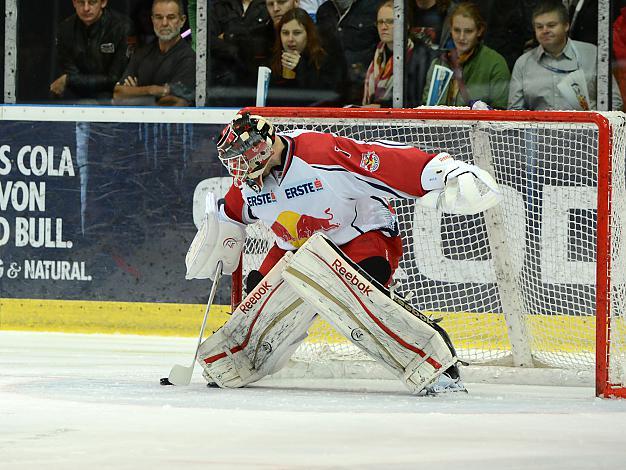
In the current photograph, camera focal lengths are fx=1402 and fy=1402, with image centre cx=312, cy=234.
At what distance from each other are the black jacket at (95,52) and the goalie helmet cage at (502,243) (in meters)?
1.84

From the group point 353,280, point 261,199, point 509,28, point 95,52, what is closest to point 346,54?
point 509,28

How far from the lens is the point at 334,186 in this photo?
176 inches

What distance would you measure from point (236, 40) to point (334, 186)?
2.67 m

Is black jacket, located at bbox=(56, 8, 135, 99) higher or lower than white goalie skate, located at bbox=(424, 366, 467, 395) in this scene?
higher

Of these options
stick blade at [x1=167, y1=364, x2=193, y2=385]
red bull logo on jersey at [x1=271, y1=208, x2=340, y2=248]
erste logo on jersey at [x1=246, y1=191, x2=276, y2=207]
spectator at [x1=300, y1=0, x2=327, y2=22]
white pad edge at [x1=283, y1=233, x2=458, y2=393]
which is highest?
spectator at [x1=300, y1=0, x2=327, y2=22]

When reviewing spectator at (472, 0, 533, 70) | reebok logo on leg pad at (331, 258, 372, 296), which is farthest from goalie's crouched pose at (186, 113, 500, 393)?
spectator at (472, 0, 533, 70)

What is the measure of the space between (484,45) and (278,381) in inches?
92.4

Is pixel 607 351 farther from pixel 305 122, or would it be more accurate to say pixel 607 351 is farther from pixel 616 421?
pixel 305 122

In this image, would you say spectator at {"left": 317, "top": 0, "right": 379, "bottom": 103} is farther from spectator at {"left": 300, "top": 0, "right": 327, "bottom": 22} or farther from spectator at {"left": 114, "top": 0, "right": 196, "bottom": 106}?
spectator at {"left": 114, "top": 0, "right": 196, "bottom": 106}

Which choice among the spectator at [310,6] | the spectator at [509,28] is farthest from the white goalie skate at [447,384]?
the spectator at [310,6]

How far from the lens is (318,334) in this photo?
5312mm

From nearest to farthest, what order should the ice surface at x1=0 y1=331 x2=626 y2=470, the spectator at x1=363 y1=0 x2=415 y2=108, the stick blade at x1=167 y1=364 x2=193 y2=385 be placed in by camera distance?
the ice surface at x1=0 y1=331 x2=626 y2=470 < the stick blade at x1=167 y1=364 x2=193 y2=385 < the spectator at x1=363 y1=0 x2=415 y2=108

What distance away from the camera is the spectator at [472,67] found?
21.5ft

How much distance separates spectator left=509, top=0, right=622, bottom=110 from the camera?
21.1 feet
